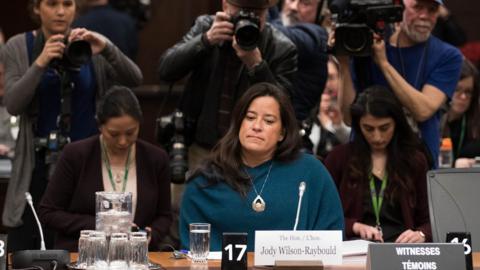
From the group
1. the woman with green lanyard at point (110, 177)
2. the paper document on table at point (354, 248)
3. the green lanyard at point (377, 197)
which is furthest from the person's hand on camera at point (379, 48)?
the paper document on table at point (354, 248)

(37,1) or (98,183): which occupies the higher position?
(37,1)

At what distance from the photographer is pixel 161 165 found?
274 inches

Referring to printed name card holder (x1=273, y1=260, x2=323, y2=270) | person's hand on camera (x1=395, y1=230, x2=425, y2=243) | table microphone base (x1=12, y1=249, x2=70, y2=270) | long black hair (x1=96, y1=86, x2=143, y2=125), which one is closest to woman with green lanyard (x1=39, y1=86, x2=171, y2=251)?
long black hair (x1=96, y1=86, x2=143, y2=125)

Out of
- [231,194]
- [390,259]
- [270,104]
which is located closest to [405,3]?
[270,104]

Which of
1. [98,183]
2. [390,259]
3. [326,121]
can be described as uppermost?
[326,121]

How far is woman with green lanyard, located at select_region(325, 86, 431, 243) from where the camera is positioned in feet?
22.7

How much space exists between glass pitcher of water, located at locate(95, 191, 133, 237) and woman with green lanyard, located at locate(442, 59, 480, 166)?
11.8 feet

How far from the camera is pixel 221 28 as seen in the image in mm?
6715

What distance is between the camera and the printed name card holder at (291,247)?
521 cm

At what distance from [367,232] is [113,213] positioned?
1750 millimetres

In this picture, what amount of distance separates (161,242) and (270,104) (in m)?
1.04

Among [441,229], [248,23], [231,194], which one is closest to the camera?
[441,229]

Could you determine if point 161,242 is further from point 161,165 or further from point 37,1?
point 37,1

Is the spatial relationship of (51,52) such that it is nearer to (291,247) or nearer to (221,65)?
(221,65)
